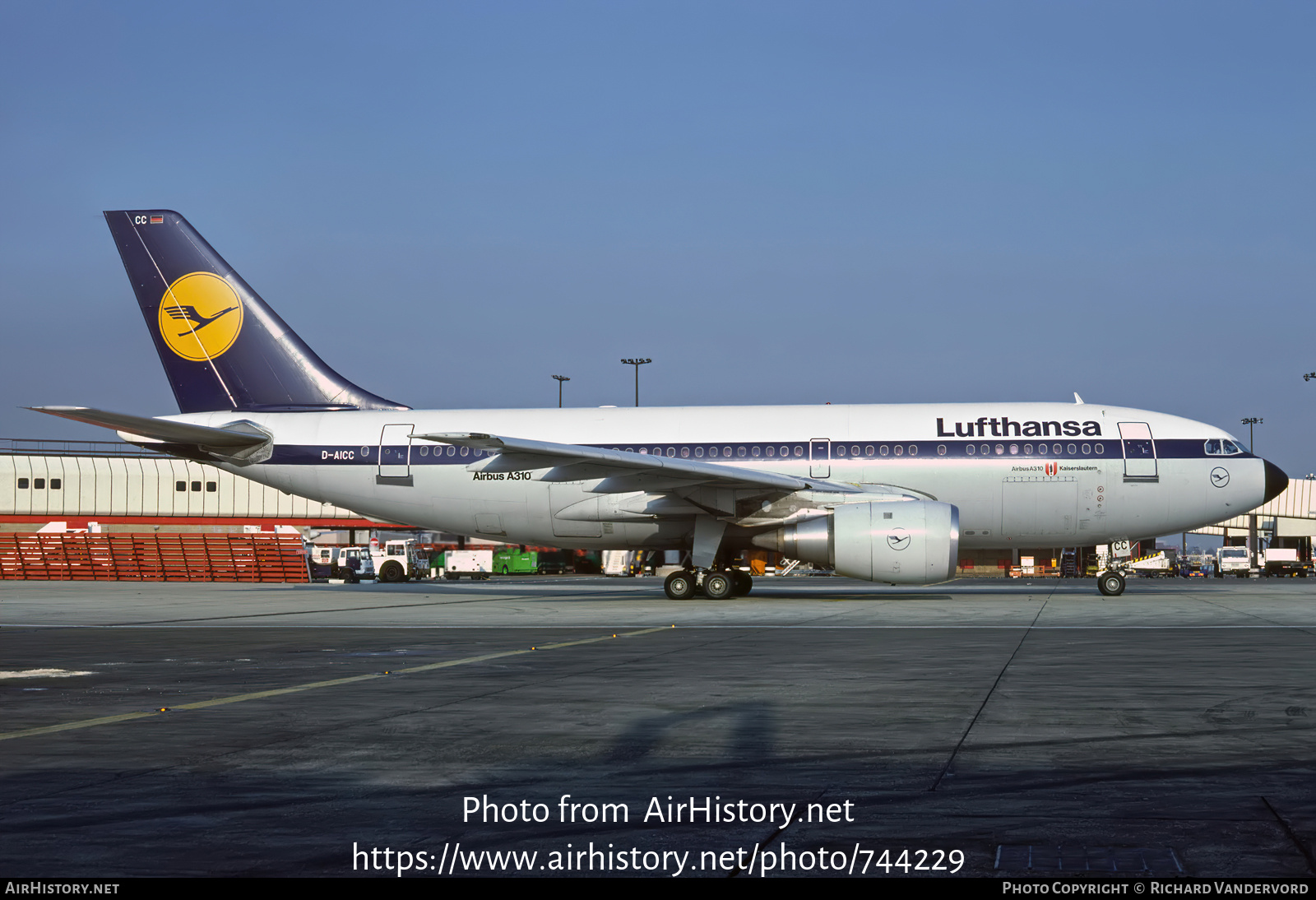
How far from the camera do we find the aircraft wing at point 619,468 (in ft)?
72.7

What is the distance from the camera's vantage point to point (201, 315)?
28.4 metres

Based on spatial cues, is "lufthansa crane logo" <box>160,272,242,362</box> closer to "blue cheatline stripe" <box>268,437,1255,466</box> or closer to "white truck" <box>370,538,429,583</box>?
"blue cheatline stripe" <box>268,437,1255,466</box>

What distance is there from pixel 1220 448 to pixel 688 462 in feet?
37.6

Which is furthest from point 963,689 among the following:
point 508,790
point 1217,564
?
point 1217,564

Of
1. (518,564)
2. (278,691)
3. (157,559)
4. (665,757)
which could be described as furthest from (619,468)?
(518,564)

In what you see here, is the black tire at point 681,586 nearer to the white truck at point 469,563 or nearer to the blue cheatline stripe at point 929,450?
the blue cheatline stripe at point 929,450

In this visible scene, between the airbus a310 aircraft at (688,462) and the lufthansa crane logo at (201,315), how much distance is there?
4cm

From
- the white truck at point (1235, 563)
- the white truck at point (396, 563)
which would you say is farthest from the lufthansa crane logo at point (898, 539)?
the white truck at point (1235, 563)

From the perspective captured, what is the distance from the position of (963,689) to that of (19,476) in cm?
8408

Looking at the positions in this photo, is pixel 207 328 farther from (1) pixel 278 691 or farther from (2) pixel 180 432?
(1) pixel 278 691

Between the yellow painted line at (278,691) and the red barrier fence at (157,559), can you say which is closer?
the yellow painted line at (278,691)

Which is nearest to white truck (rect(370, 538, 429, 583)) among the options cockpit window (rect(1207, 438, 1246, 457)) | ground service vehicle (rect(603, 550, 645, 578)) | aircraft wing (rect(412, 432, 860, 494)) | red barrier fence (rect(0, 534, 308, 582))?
red barrier fence (rect(0, 534, 308, 582))

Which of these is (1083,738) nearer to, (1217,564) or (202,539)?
(202,539)
